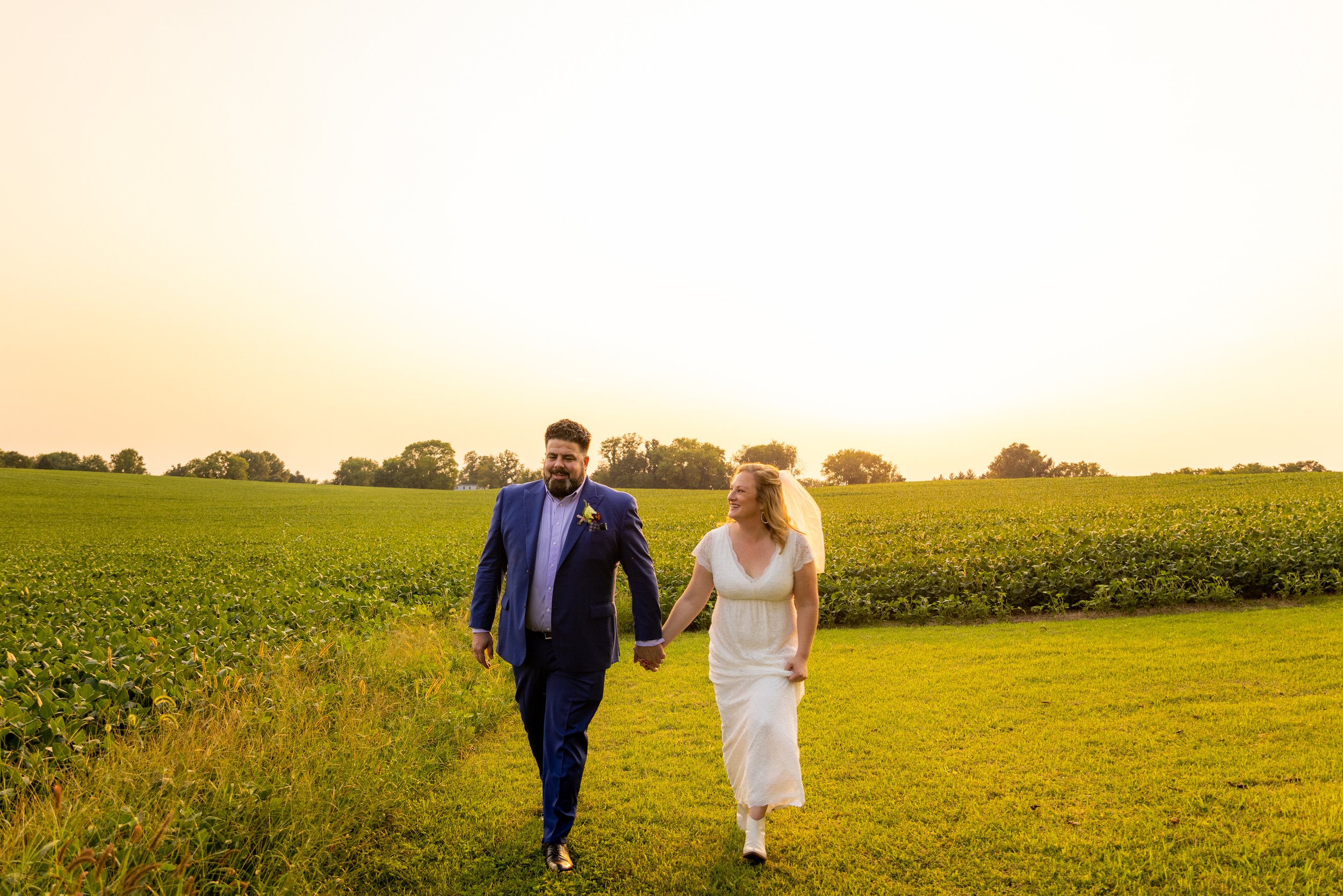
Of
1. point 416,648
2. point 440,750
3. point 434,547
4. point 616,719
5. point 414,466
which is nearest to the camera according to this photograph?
point 440,750

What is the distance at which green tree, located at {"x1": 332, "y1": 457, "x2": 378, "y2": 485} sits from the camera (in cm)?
11725

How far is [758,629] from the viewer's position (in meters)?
4.79

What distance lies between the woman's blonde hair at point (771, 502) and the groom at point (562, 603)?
0.81 m

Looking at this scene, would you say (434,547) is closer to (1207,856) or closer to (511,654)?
(511,654)

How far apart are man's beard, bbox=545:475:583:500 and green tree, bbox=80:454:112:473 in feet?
348

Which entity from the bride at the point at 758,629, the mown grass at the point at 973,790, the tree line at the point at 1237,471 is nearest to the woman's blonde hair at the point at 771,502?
the bride at the point at 758,629

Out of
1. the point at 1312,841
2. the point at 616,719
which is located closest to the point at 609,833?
the point at 616,719

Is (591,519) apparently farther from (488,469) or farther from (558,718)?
(488,469)

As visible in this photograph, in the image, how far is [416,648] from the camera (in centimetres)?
1004

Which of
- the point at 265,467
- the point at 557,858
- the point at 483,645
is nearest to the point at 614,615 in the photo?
the point at 483,645

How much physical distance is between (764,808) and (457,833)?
2.28 m

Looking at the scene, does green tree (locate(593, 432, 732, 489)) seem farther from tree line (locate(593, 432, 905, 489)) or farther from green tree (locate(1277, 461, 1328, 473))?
green tree (locate(1277, 461, 1328, 473))

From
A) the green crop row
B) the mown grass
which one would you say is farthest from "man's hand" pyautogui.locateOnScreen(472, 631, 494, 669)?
the green crop row

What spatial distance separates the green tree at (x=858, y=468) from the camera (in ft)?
344
